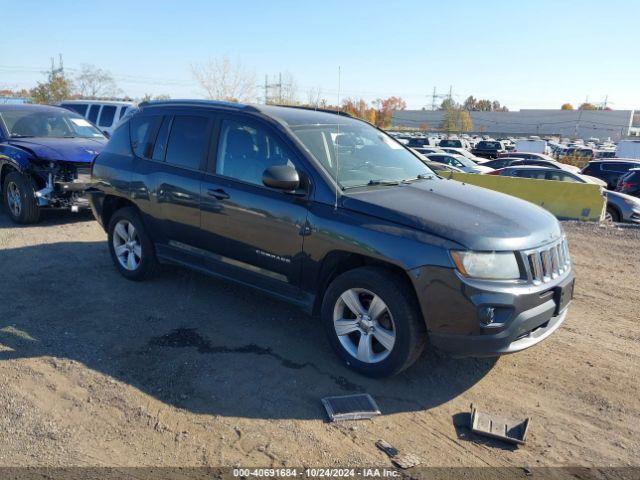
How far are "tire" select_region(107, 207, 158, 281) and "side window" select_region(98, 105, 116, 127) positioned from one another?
10679 mm

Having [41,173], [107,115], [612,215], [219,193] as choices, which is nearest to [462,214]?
[219,193]

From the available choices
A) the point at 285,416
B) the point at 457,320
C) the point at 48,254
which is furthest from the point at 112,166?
the point at 457,320

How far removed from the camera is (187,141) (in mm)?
5195

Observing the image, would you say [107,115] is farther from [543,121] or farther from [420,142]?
[543,121]

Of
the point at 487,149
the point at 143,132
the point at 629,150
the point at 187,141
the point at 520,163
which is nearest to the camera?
the point at 187,141

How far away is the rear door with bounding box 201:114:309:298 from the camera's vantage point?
4.25m

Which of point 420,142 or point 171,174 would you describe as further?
point 420,142

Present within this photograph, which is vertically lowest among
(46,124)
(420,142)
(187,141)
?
(420,142)

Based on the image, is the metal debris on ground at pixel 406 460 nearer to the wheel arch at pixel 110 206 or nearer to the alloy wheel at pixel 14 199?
the wheel arch at pixel 110 206

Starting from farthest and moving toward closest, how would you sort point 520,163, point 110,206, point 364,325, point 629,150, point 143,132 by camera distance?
point 629,150, point 520,163, point 110,206, point 143,132, point 364,325

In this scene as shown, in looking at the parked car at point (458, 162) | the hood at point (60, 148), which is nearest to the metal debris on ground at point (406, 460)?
the hood at point (60, 148)

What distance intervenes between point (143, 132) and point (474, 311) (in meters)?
4.10

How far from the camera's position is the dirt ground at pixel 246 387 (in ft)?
10.4

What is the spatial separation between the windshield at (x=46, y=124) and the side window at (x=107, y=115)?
5997mm
